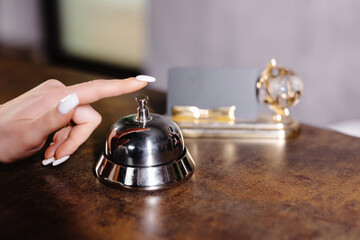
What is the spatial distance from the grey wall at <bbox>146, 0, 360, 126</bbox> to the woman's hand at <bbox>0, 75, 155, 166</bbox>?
2.01 meters

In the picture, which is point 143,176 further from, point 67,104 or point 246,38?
point 246,38

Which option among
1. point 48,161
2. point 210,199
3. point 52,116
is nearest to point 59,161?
point 48,161

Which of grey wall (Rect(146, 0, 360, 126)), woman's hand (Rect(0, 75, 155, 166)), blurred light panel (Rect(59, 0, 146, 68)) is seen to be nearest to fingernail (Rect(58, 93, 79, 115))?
woman's hand (Rect(0, 75, 155, 166))

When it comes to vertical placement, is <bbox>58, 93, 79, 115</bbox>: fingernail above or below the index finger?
below

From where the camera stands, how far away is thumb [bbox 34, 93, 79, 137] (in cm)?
68

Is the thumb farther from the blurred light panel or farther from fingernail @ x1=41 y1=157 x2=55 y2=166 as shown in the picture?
the blurred light panel

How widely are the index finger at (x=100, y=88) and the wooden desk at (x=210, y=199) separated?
0.52 feet

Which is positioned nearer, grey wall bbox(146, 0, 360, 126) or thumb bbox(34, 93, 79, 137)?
thumb bbox(34, 93, 79, 137)

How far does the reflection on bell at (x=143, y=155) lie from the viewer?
0.70 m

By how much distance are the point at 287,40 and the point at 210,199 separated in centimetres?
225

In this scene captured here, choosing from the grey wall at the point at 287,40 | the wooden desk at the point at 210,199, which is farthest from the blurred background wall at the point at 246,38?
the wooden desk at the point at 210,199

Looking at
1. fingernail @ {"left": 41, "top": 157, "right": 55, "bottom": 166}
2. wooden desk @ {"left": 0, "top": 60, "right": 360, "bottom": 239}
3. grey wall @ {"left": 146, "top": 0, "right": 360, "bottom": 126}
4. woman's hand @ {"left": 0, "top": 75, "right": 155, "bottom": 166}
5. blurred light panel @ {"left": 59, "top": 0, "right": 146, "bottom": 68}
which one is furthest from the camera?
blurred light panel @ {"left": 59, "top": 0, "right": 146, "bottom": 68}

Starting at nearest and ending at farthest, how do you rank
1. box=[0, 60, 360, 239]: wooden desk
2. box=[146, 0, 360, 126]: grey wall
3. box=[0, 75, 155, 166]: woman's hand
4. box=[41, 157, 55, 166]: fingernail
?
box=[0, 60, 360, 239]: wooden desk → box=[0, 75, 155, 166]: woman's hand → box=[41, 157, 55, 166]: fingernail → box=[146, 0, 360, 126]: grey wall

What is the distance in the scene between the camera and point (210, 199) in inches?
26.8
